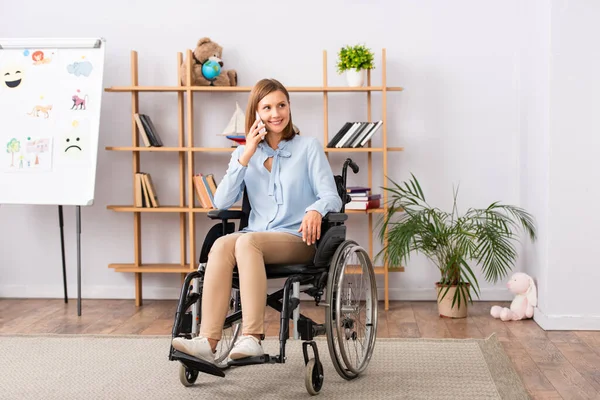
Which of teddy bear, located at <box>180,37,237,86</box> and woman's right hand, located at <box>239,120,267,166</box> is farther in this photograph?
teddy bear, located at <box>180,37,237,86</box>

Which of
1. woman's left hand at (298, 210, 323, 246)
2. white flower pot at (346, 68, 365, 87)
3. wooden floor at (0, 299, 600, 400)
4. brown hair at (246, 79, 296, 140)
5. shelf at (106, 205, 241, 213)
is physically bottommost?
wooden floor at (0, 299, 600, 400)

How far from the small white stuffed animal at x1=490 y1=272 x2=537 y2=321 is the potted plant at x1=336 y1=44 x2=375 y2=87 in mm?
1308

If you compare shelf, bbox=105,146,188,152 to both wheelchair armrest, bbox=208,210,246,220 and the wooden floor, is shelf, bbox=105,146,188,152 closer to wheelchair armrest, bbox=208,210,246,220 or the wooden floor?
the wooden floor

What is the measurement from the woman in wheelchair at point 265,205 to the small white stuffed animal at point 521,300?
149 centimetres

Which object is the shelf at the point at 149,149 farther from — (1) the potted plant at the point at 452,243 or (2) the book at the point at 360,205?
(1) the potted plant at the point at 452,243

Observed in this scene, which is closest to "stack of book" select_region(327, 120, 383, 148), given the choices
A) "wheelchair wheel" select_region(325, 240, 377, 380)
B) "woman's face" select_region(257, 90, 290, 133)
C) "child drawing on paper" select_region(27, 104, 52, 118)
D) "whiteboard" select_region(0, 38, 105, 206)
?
"wheelchair wheel" select_region(325, 240, 377, 380)

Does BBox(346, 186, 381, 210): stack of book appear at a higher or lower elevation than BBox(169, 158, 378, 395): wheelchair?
higher

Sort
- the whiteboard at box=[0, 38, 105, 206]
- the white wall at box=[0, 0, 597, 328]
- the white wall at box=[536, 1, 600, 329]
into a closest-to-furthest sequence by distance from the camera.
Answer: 1. the white wall at box=[536, 1, 600, 329]
2. the whiteboard at box=[0, 38, 105, 206]
3. the white wall at box=[0, 0, 597, 328]

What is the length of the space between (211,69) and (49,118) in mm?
890

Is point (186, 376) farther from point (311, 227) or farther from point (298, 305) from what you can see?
point (311, 227)

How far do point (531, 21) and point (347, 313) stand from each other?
2122 mm

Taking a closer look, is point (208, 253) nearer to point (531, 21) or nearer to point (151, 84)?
point (151, 84)

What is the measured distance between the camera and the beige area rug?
2.58 m

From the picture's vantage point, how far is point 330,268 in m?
2.54
